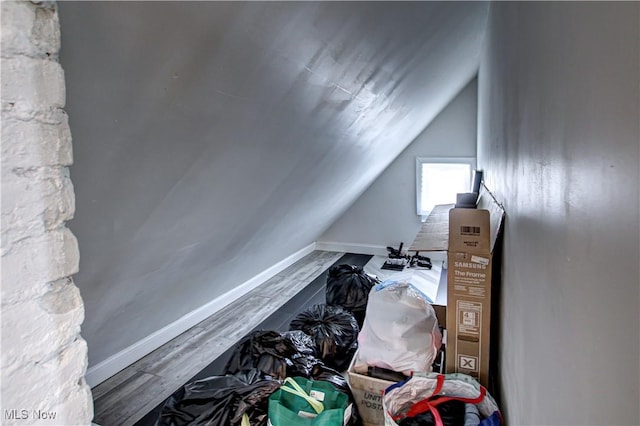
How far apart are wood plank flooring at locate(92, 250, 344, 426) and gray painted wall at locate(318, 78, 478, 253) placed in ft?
5.42

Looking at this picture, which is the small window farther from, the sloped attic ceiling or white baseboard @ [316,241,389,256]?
the sloped attic ceiling

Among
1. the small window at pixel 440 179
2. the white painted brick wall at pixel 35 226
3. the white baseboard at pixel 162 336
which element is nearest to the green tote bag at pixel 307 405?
the white painted brick wall at pixel 35 226

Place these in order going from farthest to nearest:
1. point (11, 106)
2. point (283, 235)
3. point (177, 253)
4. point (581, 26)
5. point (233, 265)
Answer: point (283, 235) → point (233, 265) → point (177, 253) → point (11, 106) → point (581, 26)

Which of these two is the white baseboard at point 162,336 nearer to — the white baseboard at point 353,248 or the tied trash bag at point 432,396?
the white baseboard at point 353,248

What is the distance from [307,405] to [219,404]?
13.6 inches

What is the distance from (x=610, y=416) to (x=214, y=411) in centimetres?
136

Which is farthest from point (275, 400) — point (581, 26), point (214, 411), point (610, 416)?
point (581, 26)

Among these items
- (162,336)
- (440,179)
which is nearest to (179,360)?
(162,336)

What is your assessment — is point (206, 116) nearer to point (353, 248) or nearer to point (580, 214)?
point (580, 214)

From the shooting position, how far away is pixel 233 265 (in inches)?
126

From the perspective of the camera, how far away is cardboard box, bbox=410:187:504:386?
5.43 feet

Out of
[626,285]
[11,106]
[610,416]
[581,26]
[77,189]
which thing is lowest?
[610,416]

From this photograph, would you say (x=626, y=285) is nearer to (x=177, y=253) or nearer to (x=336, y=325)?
(x=177, y=253)

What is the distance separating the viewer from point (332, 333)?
2453 mm
